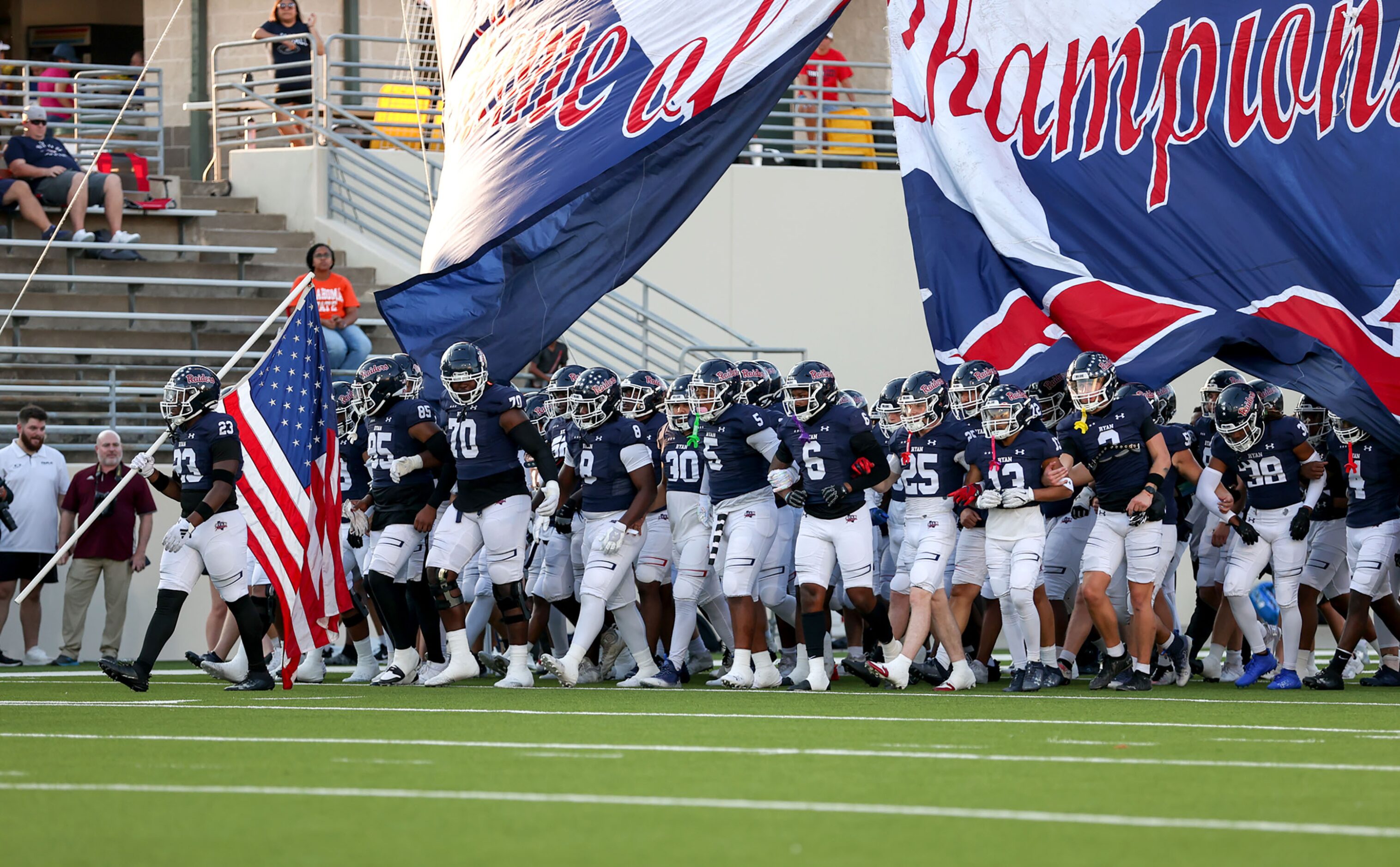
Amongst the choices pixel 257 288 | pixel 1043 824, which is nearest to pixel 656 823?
pixel 1043 824

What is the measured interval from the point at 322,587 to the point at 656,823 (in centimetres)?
569

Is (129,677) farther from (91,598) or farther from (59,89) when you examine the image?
(59,89)

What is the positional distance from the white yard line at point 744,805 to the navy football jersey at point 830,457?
5070 millimetres

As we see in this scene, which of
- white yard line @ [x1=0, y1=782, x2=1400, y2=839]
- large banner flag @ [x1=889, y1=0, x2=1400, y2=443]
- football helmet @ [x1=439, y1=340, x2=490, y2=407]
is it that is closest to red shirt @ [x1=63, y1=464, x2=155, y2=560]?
football helmet @ [x1=439, y1=340, x2=490, y2=407]

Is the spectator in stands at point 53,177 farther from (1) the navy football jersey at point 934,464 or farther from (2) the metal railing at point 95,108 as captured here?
(1) the navy football jersey at point 934,464

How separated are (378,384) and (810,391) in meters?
2.74

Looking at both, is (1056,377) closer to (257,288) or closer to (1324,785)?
(1324,785)

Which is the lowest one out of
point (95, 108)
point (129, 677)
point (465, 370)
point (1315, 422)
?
point (129, 677)

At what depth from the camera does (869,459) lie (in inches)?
423

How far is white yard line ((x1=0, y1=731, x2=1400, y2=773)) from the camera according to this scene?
6637mm

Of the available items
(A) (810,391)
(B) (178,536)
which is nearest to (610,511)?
(A) (810,391)

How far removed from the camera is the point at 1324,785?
6.04 metres

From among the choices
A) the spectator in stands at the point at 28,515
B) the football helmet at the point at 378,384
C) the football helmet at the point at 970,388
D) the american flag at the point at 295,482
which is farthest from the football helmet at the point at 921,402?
the spectator in stands at the point at 28,515

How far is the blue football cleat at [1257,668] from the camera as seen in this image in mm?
11352
